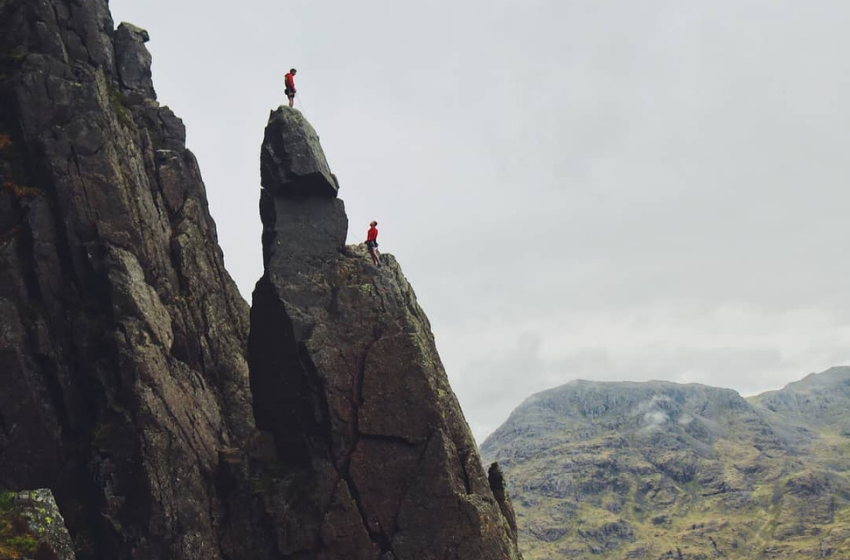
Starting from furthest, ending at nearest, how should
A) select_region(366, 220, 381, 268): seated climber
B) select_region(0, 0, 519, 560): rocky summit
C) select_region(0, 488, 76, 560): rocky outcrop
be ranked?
→ 1. select_region(366, 220, 381, 268): seated climber
2. select_region(0, 0, 519, 560): rocky summit
3. select_region(0, 488, 76, 560): rocky outcrop

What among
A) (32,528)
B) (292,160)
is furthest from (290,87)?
(32,528)

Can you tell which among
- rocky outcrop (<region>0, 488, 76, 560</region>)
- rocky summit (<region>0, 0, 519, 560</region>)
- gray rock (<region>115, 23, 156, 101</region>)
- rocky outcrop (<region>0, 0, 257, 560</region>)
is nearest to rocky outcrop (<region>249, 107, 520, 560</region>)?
rocky summit (<region>0, 0, 519, 560</region>)

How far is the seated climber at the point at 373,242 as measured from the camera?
164 feet

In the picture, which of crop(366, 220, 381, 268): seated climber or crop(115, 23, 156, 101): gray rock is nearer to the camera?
crop(366, 220, 381, 268): seated climber

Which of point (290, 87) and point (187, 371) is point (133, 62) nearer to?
point (290, 87)

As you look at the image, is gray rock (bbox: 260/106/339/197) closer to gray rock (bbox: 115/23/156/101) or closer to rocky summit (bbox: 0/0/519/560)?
rocky summit (bbox: 0/0/519/560)

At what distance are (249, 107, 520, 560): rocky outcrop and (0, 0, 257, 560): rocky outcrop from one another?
14.8ft

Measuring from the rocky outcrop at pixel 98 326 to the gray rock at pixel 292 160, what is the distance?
8412 mm

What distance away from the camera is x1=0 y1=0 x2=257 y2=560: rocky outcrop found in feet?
128

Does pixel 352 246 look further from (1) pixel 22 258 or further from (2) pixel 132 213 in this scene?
(1) pixel 22 258

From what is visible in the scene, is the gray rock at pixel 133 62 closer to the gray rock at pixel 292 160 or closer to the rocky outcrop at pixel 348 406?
the gray rock at pixel 292 160

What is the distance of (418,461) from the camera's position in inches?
1673

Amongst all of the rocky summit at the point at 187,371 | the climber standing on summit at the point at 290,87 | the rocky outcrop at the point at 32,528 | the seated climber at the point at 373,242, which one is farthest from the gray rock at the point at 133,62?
the rocky outcrop at the point at 32,528

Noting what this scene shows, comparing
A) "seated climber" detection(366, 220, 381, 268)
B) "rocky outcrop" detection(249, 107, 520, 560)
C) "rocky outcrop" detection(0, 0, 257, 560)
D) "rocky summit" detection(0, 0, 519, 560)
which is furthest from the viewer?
"seated climber" detection(366, 220, 381, 268)
